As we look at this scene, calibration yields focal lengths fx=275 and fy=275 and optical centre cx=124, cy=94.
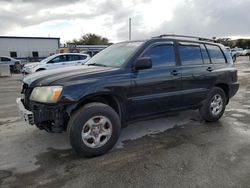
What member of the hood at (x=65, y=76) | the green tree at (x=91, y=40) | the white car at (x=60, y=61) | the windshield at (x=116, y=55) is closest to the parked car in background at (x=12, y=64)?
the white car at (x=60, y=61)

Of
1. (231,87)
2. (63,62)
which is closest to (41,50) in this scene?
(63,62)

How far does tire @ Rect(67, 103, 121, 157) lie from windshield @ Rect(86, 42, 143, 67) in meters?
0.90

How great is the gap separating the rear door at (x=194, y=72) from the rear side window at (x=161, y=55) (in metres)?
0.25

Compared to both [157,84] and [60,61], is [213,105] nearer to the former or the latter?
[157,84]

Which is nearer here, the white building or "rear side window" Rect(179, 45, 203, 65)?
"rear side window" Rect(179, 45, 203, 65)

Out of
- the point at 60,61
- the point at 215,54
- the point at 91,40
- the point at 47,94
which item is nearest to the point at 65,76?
the point at 47,94

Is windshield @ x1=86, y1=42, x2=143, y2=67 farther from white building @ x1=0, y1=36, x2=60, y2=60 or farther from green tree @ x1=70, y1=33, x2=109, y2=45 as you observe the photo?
green tree @ x1=70, y1=33, x2=109, y2=45

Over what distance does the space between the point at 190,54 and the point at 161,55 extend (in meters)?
0.82

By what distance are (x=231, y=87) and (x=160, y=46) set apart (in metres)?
2.31

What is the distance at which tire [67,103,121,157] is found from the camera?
383 cm

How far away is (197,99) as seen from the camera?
18.0 ft

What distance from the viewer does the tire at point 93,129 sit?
3.83m

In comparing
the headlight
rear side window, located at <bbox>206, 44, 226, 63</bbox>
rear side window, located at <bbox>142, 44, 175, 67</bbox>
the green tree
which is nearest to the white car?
rear side window, located at <bbox>206, 44, 226, 63</bbox>

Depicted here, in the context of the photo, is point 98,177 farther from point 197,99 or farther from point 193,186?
point 197,99
